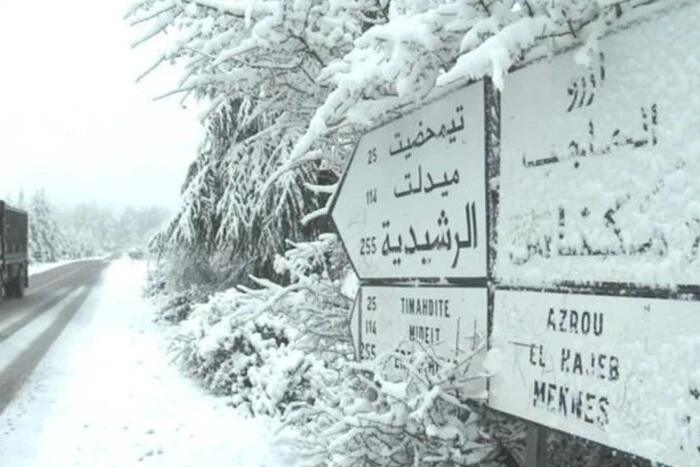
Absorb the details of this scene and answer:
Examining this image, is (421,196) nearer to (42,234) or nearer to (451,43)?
(451,43)

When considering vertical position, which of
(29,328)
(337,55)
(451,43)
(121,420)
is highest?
(337,55)

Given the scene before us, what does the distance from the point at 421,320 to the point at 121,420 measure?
5375 mm

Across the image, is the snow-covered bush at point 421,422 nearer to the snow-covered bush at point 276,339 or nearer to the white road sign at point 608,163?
the white road sign at point 608,163

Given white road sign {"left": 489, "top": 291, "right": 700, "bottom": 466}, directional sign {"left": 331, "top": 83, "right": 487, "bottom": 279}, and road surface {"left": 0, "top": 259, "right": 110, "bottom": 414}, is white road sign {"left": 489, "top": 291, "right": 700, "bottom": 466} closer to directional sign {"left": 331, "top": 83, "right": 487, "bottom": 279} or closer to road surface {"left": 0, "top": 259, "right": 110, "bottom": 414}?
directional sign {"left": 331, "top": 83, "right": 487, "bottom": 279}


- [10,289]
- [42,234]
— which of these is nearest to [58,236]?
[42,234]

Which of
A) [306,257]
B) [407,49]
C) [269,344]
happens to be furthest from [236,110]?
[407,49]

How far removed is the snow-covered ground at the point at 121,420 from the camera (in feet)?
20.7

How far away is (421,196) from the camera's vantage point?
10.3 ft

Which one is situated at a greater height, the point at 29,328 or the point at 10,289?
the point at 10,289

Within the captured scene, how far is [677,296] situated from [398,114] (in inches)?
69.0

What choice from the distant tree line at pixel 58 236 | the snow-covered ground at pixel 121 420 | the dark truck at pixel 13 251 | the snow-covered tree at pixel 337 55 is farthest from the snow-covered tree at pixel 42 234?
the snow-covered tree at pixel 337 55

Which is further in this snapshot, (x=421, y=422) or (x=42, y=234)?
(x=42, y=234)

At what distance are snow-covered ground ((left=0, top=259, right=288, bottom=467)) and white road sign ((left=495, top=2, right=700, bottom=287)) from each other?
13.7 feet

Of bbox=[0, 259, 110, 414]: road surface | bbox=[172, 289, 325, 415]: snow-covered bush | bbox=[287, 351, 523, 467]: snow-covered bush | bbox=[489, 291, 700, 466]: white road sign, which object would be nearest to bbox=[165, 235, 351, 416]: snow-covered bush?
bbox=[172, 289, 325, 415]: snow-covered bush
